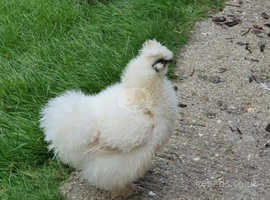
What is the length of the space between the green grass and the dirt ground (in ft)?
0.87

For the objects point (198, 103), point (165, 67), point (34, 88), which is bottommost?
point (198, 103)

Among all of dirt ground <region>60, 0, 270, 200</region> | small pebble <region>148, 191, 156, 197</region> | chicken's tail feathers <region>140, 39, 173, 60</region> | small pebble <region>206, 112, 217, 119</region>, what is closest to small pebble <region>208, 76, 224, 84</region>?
dirt ground <region>60, 0, 270, 200</region>

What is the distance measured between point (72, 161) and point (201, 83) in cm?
183

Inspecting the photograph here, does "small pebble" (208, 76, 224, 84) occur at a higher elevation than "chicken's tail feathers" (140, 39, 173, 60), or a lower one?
lower

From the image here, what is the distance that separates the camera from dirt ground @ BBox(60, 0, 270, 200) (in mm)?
3195

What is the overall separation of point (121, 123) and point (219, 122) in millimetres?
1394

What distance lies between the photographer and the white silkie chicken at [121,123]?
103 inches

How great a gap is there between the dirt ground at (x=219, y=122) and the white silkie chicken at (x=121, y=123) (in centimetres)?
50

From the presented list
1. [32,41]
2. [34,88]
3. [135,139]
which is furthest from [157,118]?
[32,41]

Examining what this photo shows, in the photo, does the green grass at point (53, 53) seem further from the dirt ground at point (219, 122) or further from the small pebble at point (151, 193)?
the small pebble at point (151, 193)

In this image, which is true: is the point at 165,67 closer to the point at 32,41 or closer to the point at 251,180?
the point at 251,180

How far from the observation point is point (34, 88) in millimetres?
3904

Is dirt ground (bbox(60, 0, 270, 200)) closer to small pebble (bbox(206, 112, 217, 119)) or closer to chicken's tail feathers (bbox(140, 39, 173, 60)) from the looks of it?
small pebble (bbox(206, 112, 217, 119))

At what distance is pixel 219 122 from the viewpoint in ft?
12.4
